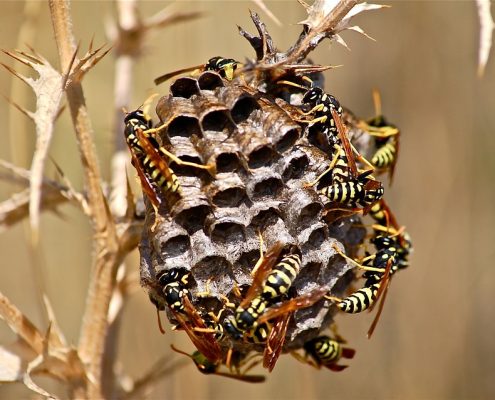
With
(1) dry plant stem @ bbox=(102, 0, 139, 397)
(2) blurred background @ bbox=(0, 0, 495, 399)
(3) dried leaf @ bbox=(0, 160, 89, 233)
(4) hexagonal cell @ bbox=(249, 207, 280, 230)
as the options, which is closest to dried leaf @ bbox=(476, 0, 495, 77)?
(4) hexagonal cell @ bbox=(249, 207, 280, 230)

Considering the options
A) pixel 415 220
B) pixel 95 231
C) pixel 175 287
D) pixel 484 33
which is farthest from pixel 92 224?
pixel 415 220

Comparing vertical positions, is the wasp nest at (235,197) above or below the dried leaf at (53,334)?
above

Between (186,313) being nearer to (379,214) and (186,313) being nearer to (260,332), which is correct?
(260,332)

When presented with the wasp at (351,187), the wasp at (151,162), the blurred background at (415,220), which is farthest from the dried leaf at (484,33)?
the blurred background at (415,220)

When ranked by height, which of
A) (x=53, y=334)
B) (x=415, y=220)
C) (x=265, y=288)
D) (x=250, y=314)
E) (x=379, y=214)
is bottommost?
(x=415, y=220)

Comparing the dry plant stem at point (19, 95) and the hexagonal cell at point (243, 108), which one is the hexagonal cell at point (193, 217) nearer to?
the hexagonal cell at point (243, 108)

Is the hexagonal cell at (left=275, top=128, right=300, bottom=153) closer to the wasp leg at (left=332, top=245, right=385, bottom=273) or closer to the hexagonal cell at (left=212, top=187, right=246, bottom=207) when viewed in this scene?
the hexagonal cell at (left=212, top=187, right=246, bottom=207)

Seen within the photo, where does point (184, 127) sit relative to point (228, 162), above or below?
above
